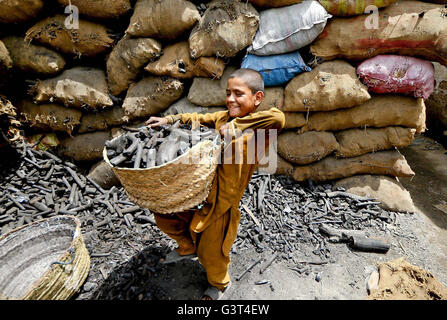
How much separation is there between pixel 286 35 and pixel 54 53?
340 centimetres

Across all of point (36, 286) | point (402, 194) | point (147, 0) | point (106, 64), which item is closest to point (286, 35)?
point (147, 0)

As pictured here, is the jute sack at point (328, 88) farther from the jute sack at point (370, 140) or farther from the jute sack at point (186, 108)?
the jute sack at point (186, 108)

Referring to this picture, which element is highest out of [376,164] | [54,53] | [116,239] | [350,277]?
[54,53]

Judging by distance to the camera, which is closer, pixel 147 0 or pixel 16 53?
pixel 147 0

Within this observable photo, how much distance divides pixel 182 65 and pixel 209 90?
505 mm

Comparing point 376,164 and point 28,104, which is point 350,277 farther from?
point 28,104

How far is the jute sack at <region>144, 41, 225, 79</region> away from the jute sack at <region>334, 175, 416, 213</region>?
271cm

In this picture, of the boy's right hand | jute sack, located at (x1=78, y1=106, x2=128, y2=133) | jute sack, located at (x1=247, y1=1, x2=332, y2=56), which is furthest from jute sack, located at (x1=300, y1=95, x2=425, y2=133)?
jute sack, located at (x1=78, y1=106, x2=128, y2=133)

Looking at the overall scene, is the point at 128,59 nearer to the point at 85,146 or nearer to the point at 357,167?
the point at 85,146

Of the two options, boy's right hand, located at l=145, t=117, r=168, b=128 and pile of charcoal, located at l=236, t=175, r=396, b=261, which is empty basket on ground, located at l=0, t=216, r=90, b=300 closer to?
boy's right hand, located at l=145, t=117, r=168, b=128

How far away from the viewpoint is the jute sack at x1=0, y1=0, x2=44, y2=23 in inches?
131

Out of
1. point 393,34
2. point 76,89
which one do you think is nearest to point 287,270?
point 393,34

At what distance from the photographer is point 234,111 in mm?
1835

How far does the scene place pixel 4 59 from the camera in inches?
138
